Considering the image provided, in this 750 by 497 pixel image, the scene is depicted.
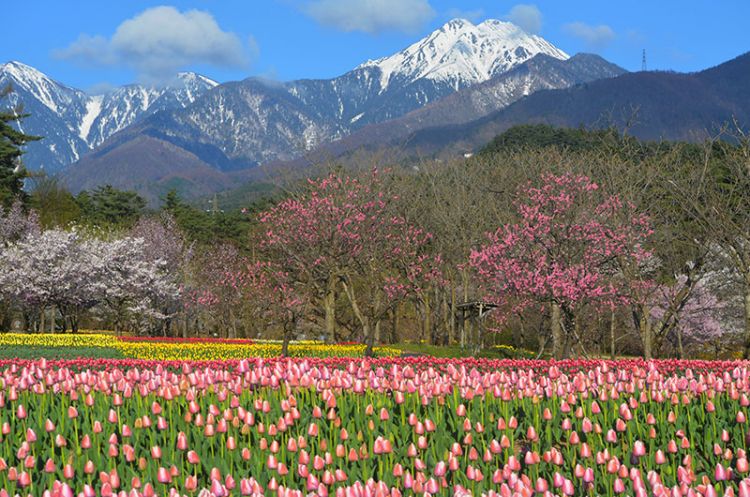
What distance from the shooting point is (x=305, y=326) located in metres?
45.8

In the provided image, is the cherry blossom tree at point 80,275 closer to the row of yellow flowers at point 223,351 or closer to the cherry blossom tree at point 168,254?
the cherry blossom tree at point 168,254

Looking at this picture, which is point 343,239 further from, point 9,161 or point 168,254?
point 9,161

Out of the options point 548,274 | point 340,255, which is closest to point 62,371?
point 548,274

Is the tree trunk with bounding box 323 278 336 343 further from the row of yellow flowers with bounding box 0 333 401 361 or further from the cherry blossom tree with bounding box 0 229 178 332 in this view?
the cherry blossom tree with bounding box 0 229 178 332

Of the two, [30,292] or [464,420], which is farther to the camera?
[30,292]

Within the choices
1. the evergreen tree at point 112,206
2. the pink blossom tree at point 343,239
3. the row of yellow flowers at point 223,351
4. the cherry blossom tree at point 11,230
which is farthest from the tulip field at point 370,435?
the evergreen tree at point 112,206

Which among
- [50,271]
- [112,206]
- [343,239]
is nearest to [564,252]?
[343,239]

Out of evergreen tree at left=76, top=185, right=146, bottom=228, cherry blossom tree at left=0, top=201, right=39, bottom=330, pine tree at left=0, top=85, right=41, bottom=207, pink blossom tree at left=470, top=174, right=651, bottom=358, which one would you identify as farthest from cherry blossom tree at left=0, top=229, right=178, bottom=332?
pink blossom tree at left=470, top=174, right=651, bottom=358

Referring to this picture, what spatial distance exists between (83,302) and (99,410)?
37.1 m

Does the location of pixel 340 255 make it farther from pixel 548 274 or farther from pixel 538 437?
pixel 538 437

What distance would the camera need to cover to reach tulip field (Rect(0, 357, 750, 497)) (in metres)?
5.81

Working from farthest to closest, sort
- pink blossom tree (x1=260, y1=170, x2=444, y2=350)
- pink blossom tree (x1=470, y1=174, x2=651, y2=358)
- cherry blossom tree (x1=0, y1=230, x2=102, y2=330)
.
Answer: cherry blossom tree (x1=0, y1=230, x2=102, y2=330) → pink blossom tree (x1=260, y1=170, x2=444, y2=350) → pink blossom tree (x1=470, y1=174, x2=651, y2=358)

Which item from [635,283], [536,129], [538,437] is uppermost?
[536,129]

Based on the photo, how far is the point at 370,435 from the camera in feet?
23.0
